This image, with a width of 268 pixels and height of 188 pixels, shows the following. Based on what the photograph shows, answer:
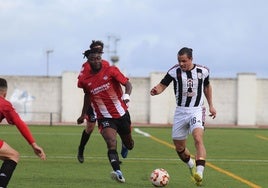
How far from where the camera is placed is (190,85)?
1269 cm

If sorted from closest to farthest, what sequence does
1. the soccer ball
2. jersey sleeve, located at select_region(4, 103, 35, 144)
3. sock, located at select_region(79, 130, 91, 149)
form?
jersey sleeve, located at select_region(4, 103, 35, 144)
the soccer ball
sock, located at select_region(79, 130, 91, 149)

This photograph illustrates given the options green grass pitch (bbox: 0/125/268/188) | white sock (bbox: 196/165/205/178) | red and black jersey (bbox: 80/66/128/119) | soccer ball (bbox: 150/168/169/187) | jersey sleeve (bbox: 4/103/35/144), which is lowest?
green grass pitch (bbox: 0/125/268/188)

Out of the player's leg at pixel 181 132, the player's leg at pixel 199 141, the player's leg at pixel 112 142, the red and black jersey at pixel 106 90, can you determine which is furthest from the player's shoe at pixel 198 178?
the red and black jersey at pixel 106 90

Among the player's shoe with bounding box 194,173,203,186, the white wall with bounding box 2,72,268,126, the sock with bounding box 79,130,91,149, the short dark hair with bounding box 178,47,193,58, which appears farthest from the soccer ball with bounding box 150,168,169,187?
the white wall with bounding box 2,72,268,126

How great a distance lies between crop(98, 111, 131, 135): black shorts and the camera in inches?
517

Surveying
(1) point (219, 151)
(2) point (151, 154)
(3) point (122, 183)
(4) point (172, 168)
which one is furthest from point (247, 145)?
(3) point (122, 183)

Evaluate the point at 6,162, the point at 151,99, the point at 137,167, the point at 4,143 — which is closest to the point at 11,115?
the point at 4,143

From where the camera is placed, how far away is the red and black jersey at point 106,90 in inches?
513

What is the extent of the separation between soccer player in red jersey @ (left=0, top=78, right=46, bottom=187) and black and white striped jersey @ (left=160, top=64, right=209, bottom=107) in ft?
12.3

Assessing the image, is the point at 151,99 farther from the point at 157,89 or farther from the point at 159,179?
the point at 159,179

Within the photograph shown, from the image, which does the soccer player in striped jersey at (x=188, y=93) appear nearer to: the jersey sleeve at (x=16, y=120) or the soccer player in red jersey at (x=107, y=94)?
the soccer player in red jersey at (x=107, y=94)

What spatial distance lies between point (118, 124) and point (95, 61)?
124cm

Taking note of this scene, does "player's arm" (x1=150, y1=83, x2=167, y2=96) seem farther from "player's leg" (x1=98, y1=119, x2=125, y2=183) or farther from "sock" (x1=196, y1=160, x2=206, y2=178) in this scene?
"sock" (x1=196, y1=160, x2=206, y2=178)

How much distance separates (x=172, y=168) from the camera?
611 inches
